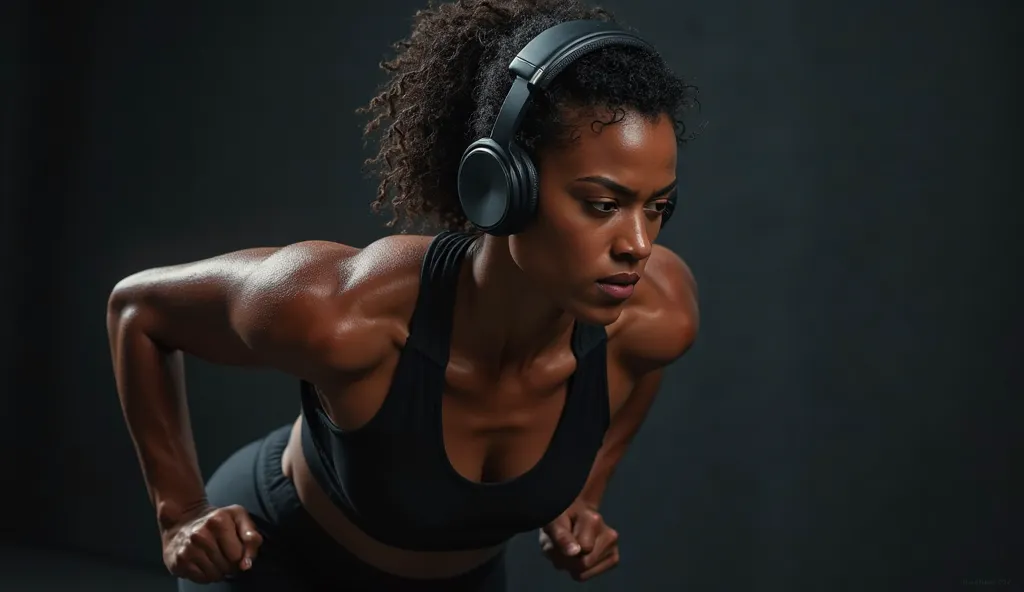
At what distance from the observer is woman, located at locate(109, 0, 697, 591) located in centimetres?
128

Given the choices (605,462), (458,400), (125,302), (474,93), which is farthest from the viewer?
(605,462)

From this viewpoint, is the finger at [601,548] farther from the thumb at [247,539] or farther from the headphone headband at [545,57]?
the headphone headband at [545,57]

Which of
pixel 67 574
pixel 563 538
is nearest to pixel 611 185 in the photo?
pixel 563 538

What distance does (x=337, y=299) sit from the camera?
1.45 meters

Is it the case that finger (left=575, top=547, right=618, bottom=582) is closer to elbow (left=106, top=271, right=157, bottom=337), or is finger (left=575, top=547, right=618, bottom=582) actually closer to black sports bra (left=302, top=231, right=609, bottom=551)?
black sports bra (left=302, top=231, right=609, bottom=551)

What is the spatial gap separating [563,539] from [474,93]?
2.16 feet

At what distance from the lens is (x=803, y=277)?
101 inches

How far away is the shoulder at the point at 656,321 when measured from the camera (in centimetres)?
165

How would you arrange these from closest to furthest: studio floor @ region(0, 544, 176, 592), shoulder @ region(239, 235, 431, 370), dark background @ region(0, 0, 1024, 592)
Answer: shoulder @ region(239, 235, 431, 370), dark background @ region(0, 0, 1024, 592), studio floor @ region(0, 544, 176, 592)

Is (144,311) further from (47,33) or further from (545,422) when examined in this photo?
(47,33)

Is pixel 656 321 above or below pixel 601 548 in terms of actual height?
above

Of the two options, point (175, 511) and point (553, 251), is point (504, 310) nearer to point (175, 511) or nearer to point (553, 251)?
point (553, 251)

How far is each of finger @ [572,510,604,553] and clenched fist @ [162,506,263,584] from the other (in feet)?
1.50

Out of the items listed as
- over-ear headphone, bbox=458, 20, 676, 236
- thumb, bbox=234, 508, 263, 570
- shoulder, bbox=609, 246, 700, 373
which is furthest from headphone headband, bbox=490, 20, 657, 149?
thumb, bbox=234, 508, 263, 570
